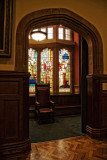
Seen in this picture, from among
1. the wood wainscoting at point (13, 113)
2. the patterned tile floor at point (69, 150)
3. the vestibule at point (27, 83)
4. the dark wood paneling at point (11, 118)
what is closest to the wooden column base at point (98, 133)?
the vestibule at point (27, 83)

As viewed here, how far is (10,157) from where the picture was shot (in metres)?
2.20

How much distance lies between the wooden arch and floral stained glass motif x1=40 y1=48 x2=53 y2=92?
323 cm

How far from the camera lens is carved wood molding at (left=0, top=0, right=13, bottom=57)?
2.29 meters

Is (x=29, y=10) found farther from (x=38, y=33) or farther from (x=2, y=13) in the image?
(x=38, y=33)

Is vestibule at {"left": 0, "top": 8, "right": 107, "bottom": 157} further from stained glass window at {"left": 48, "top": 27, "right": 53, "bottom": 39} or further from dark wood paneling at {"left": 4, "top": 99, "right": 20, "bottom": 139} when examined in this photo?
stained glass window at {"left": 48, "top": 27, "right": 53, "bottom": 39}

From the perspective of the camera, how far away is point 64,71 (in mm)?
6324

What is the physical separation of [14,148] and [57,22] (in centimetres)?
277

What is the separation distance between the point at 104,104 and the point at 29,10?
263 centimetres

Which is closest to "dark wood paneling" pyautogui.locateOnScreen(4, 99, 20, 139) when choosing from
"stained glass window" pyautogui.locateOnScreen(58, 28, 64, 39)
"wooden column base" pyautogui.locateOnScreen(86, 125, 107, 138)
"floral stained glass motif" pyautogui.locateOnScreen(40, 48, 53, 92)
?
"wooden column base" pyautogui.locateOnScreen(86, 125, 107, 138)

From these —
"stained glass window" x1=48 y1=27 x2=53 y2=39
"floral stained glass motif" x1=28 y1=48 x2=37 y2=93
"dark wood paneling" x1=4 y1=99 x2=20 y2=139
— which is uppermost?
"stained glass window" x1=48 y1=27 x2=53 y2=39

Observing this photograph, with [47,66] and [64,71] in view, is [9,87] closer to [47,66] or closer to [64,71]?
[47,66]

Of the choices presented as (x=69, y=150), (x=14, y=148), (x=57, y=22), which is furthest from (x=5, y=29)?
(x=69, y=150)

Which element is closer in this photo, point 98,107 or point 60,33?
point 98,107

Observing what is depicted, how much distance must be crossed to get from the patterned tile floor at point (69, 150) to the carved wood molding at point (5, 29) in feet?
6.10
